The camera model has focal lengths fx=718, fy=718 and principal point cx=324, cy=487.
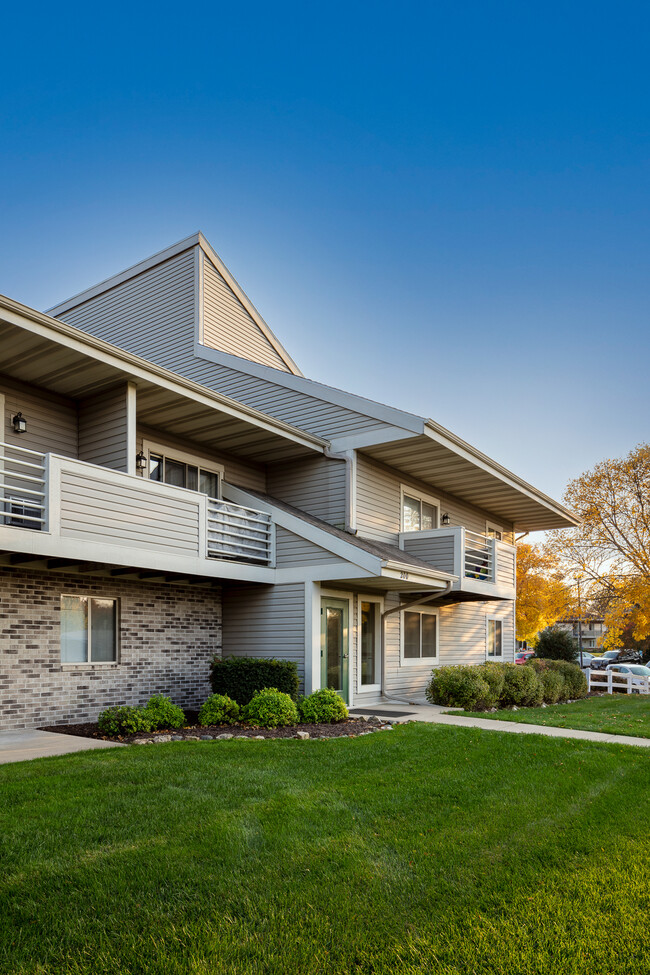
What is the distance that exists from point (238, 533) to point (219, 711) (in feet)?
12.4

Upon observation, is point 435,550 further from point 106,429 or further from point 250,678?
point 106,429

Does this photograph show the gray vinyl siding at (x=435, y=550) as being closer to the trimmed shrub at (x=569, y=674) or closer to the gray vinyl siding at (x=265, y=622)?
the gray vinyl siding at (x=265, y=622)

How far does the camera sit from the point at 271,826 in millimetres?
5707

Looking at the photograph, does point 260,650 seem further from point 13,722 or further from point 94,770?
point 94,770

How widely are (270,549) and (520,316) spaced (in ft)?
42.3

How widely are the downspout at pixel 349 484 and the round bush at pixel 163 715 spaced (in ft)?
20.5

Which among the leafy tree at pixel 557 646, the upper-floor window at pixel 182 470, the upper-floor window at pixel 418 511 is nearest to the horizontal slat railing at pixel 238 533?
the upper-floor window at pixel 182 470

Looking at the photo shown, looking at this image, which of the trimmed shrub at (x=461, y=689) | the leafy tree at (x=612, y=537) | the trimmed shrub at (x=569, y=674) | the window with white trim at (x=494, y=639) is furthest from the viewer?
the leafy tree at (x=612, y=537)

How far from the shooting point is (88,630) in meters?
12.7

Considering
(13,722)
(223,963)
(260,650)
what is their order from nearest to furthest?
(223,963)
(13,722)
(260,650)

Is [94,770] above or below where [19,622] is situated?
below

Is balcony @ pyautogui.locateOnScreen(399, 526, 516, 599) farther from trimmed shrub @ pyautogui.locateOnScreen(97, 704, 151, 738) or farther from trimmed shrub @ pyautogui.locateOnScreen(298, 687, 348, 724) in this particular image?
trimmed shrub @ pyautogui.locateOnScreen(97, 704, 151, 738)

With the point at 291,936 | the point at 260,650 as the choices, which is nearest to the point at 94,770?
the point at 291,936

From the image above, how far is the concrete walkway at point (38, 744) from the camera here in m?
8.60
